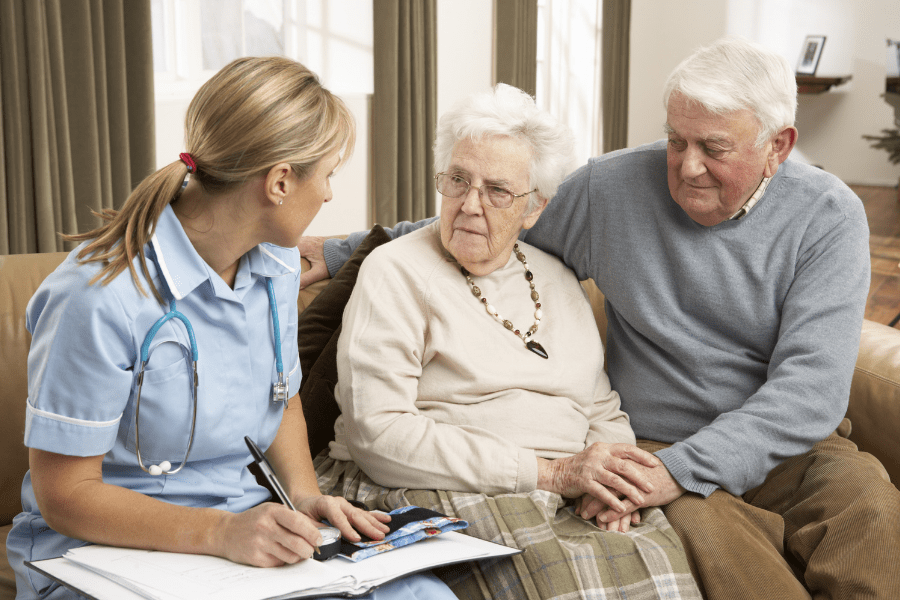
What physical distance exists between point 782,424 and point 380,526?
0.84m

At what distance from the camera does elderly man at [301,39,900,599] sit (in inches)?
56.1

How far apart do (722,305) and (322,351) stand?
881 mm

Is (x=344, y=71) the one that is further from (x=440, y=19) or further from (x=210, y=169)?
(x=210, y=169)

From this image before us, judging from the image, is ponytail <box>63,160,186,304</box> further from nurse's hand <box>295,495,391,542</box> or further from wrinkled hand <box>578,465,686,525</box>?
wrinkled hand <box>578,465,686,525</box>

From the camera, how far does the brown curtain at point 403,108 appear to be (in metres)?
4.29

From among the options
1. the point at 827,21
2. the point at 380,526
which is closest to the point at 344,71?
the point at 380,526

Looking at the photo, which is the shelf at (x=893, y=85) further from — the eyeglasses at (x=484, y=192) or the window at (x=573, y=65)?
the eyeglasses at (x=484, y=192)

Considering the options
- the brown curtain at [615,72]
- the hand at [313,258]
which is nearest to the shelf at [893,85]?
the brown curtain at [615,72]

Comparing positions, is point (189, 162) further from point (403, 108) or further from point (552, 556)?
point (403, 108)

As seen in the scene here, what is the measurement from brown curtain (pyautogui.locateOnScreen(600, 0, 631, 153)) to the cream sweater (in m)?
5.82

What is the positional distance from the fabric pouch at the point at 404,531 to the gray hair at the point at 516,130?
→ 74 centimetres

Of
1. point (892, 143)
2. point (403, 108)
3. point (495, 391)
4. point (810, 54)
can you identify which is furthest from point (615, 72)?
point (495, 391)

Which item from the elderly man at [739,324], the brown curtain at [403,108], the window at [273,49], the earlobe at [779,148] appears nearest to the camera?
the elderly man at [739,324]

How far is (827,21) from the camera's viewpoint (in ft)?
27.8
